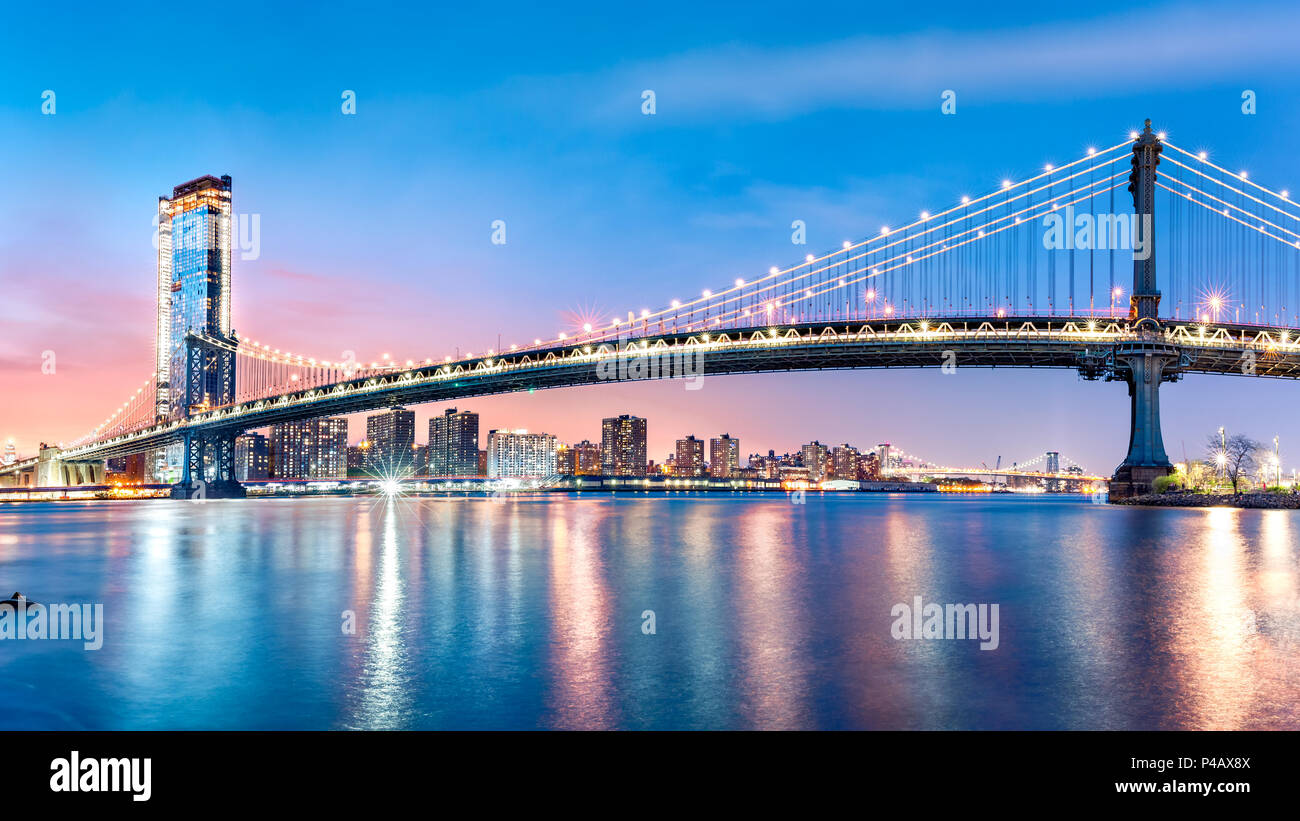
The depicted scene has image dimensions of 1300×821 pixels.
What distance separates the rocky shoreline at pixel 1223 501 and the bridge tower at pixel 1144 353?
3.73 ft

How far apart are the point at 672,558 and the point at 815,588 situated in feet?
23.4

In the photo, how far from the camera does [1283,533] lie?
32000 millimetres

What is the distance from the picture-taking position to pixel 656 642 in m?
12.2

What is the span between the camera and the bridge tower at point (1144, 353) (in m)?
52.7

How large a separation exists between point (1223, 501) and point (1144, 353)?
1039 centimetres

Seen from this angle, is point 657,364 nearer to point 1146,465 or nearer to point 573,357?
point 573,357

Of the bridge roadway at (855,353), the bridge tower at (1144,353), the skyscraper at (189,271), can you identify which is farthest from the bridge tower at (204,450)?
the bridge tower at (1144,353)
